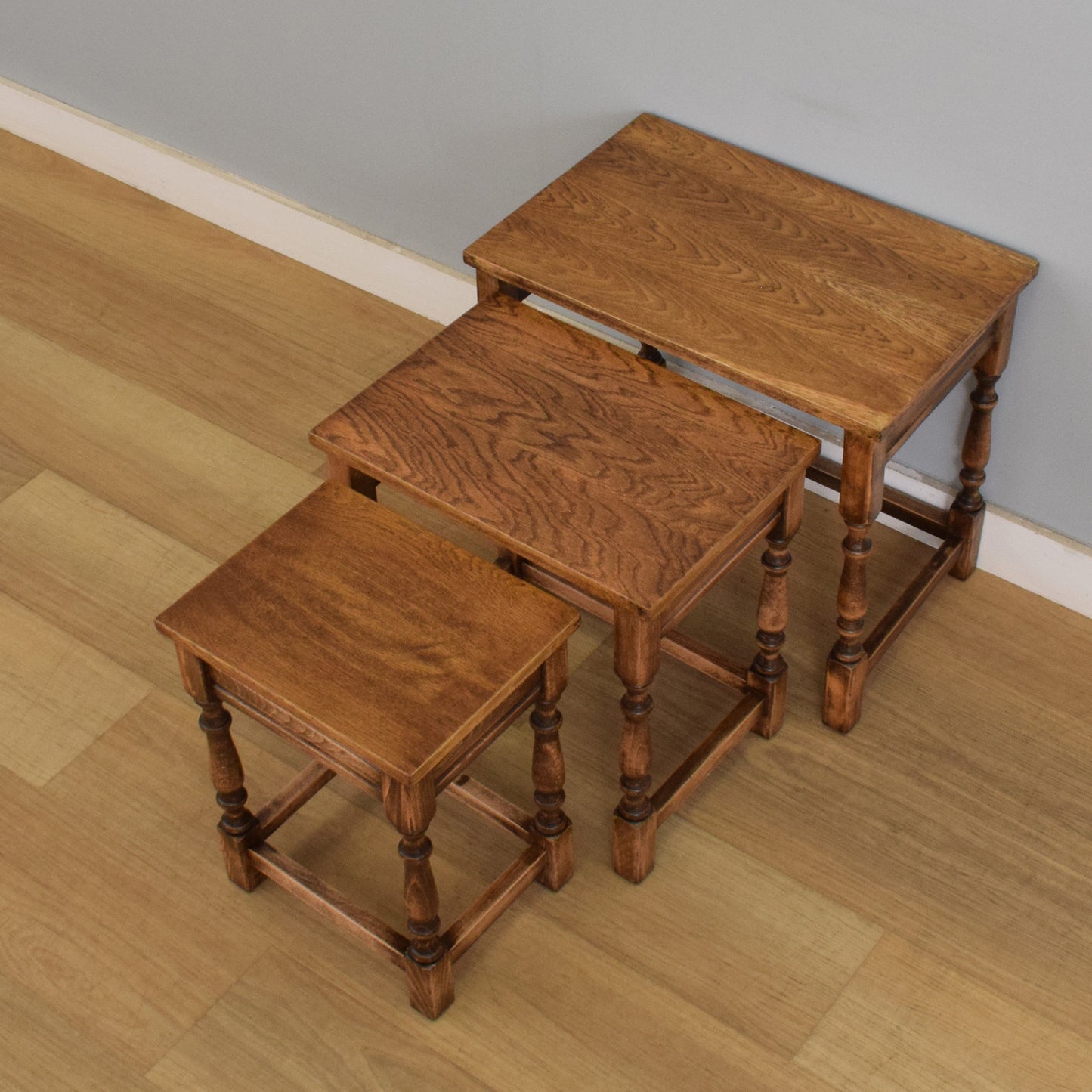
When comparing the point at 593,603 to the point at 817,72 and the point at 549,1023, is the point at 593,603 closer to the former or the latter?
the point at 549,1023

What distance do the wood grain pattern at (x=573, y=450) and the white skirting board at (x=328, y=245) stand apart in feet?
1.75

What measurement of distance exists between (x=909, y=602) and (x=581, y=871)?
1.87 ft

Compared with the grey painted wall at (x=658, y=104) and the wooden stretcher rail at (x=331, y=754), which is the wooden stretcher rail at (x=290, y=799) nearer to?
the wooden stretcher rail at (x=331, y=754)

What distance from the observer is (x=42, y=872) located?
6.51 feet

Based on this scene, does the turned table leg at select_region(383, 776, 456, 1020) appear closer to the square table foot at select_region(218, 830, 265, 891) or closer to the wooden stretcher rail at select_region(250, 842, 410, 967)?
the wooden stretcher rail at select_region(250, 842, 410, 967)

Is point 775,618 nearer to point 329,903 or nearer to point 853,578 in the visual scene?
point 853,578

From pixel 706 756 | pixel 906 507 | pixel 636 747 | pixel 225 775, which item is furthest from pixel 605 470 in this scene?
pixel 906 507

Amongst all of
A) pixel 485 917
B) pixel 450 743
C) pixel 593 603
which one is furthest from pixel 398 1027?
pixel 593 603

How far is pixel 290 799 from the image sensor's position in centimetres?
196

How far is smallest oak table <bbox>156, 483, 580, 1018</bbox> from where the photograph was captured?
161 centimetres

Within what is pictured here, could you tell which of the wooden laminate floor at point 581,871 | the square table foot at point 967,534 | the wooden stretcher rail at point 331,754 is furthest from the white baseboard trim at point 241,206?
the wooden stretcher rail at point 331,754

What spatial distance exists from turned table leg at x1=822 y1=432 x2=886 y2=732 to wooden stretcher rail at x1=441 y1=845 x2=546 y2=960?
0.44 m

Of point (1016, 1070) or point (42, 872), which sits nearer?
point (1016, 1070)

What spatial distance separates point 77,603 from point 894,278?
3.92ft
